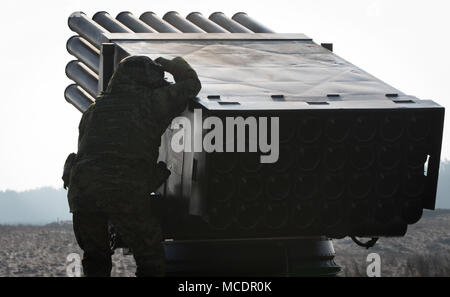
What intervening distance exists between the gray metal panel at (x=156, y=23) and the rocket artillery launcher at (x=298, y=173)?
2.33 metres

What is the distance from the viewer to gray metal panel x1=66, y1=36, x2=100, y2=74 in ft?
40.2

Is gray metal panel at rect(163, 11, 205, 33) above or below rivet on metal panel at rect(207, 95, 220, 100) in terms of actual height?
above

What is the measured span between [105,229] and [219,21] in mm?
4477

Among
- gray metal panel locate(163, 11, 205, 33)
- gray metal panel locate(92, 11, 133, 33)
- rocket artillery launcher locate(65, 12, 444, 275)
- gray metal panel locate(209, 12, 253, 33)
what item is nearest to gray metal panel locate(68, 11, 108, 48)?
gray metal panel locate(92, 11, 133, 33)

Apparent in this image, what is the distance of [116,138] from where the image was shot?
880 cm

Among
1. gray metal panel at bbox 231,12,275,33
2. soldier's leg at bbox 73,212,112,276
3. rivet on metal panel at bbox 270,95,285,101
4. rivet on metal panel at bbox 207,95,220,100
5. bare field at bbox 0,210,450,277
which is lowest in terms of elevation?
bare field at bbox 0,210,450,277

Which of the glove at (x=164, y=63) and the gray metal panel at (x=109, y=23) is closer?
the glove at (x=164, y=63)

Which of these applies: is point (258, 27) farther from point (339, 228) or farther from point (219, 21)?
point (339, 228)

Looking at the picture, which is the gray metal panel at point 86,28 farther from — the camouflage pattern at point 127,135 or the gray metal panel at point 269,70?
the camouflage pattern at point 127,135

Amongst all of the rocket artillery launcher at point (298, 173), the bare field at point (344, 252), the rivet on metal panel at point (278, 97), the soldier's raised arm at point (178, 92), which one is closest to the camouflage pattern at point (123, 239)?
the rocket artillery launcher at point (298, 173)

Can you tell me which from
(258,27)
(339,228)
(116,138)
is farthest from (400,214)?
(258,27)

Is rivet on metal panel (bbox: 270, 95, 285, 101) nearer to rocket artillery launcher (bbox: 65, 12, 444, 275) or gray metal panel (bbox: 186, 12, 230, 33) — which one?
rocket artillery launcher (bbox: 65, 12, 444, 275)

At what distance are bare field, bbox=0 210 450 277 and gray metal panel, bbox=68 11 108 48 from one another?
20645 millimetres

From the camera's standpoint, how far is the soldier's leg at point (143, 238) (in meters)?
8.74
